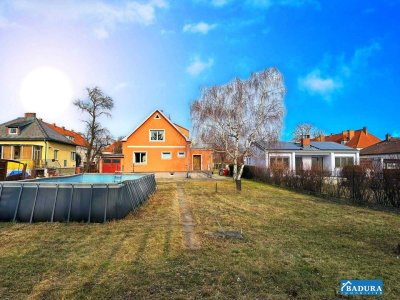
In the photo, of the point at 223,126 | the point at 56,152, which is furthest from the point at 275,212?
the point at 56,152

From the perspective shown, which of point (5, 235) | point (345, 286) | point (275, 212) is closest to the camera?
point (345, 286)

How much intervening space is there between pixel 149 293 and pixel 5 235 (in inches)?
197

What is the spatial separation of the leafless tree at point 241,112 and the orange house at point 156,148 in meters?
10.0

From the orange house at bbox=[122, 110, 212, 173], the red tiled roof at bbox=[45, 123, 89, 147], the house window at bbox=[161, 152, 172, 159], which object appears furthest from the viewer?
the red tiled roof at bbox=[45, 123, 89, 147]

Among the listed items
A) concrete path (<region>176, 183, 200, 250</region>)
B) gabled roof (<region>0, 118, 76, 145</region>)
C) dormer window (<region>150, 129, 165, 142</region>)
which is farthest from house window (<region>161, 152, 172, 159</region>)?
concrete path (<region>176, 183, 200, 250</region>)

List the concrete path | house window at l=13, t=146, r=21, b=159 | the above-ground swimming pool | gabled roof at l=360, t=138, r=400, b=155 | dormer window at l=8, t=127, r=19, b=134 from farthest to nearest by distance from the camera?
gabled roof at l=360, t=138, r=400, b=155
dormer window at l=8, t=127, r=19, b=134
house window at l=13, t=146, r=21, b=159
the above-ground swimming pool
the concrete path

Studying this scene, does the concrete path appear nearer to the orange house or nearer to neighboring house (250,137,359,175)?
neighboring house (250,137,359,175)

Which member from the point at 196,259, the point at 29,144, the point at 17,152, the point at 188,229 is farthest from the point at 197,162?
the point at 196,259

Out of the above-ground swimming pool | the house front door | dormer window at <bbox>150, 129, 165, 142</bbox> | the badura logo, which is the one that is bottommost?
the badura logo

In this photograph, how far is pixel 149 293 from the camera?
12.2ft

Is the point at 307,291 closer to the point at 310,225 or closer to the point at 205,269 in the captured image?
the point at 205,269

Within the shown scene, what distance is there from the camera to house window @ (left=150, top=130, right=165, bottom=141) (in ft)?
111

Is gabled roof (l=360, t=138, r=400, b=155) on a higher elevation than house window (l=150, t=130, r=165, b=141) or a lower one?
lower

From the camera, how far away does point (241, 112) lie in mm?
22906
